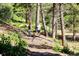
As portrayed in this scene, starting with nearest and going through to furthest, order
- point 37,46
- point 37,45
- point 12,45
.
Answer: point 12,45 → point 37,46 → point 37,45

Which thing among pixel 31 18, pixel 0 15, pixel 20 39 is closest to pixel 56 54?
pixel 20 39

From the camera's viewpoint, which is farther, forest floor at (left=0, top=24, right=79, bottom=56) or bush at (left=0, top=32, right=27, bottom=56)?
forest floor at (left=0, top=24, right=79, bottom=56)

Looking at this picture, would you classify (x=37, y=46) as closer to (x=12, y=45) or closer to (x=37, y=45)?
(x=37, y=45)

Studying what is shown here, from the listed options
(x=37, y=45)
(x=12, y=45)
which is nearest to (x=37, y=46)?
(x=37, y=45)

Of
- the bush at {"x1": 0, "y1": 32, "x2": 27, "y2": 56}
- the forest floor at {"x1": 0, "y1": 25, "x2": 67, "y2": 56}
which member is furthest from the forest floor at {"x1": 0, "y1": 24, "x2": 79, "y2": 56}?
the bush at {"x1": 0, "y1": 32, "x2": 27, "y2": 56}

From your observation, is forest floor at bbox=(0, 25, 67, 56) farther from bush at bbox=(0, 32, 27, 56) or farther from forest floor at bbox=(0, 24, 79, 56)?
bush at bbox=(0, 32, 27, 56)

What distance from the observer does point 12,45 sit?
9.69m

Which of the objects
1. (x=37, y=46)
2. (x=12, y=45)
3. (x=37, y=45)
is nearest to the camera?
(x=12, y=45)

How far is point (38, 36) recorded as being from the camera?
41.8 ft

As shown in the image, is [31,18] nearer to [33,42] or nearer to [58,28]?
[58,28]

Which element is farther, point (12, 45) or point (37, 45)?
point (37, 45)

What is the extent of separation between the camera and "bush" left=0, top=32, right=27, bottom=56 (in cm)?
921

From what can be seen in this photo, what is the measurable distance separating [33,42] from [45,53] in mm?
1549

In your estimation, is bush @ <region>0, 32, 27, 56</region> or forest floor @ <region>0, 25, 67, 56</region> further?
forest floor @ <region>0, 25, 67, 56</region>
